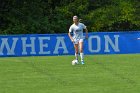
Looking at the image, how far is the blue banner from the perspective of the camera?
27.5 meters

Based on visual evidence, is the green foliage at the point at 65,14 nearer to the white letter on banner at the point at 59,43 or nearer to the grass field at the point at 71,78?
the white letter on banner at the point at 59,43

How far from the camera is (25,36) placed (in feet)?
91.0

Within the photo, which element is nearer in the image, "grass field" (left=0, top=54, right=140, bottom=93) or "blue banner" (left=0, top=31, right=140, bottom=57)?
"grass field" (left=0, top=54, right=140, bottom=93)

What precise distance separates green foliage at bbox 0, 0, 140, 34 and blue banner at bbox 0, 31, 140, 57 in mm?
10270

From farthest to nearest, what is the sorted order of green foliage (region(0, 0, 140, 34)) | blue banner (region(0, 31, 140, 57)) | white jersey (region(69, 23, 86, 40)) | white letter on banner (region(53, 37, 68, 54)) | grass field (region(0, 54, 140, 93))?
green foliage (region(0, 0, 140, 34)), white letter on banner (region(53, 37, 68, 54)), blue banner (region(0, 31, 140, 57)), white jersey (region(69, 23, 86, 40)), grass field (region(0, 54, 140, 93))

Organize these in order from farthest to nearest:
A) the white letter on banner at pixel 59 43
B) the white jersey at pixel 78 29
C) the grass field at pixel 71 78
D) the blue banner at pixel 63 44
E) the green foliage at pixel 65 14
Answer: the green foliage at pixel 65 14 → the white letter on banner at pixel 59 43 → the blue banner at pixel 63 44 → the white jersey at pixel 78 29 → the grass field at pixel 71 78

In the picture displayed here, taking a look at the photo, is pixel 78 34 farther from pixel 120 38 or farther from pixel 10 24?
pixel 10 24

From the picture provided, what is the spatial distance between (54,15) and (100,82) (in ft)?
87.1

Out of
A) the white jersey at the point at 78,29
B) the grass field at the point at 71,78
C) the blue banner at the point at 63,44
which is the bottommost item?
the blue banner at the point at 63,44

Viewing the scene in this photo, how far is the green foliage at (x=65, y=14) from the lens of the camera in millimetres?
38562

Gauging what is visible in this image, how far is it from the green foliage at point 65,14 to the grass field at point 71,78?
65.7ft

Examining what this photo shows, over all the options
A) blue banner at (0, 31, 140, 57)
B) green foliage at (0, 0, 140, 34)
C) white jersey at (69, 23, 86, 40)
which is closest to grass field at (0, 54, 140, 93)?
white jersey at (69, 23, 86, 40)

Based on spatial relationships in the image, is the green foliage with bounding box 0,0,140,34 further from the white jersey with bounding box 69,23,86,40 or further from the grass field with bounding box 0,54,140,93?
the grass field with bounding box 0,54,140,93

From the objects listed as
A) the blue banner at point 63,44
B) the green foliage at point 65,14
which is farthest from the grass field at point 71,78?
the green foliage at point 65,14
